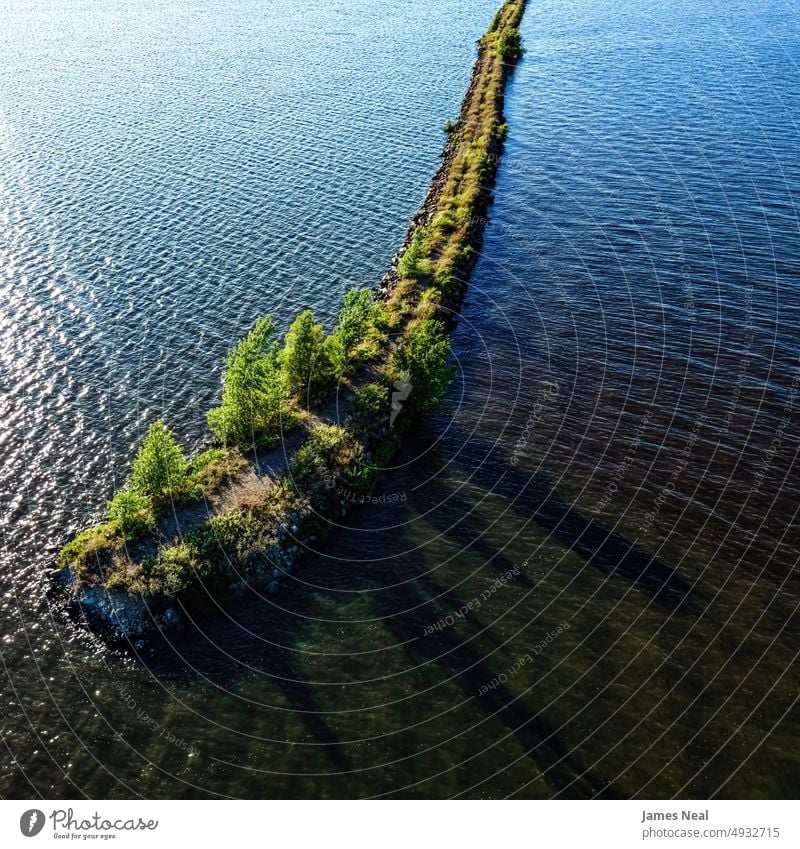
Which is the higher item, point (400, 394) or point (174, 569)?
point (400, 394)

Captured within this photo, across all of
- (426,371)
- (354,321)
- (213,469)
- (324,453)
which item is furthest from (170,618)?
(354,321)

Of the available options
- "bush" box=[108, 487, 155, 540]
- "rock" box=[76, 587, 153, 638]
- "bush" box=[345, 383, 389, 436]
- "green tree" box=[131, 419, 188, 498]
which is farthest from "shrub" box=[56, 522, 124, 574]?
"bush" box=[345, 383, 389, 436]

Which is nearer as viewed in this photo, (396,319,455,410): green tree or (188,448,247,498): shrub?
(188,448,247,498): shrub

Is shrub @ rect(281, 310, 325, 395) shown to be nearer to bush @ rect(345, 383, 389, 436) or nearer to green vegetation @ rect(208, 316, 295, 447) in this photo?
green vegetation @ rect(208, 316, 295, 447)

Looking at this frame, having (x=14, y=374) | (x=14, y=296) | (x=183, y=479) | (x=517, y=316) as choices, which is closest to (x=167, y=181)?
(x=14, y=296)

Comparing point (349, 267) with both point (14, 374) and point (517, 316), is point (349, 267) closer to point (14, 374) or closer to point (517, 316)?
point (517, 316)

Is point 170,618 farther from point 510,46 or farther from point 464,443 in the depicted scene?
point 510,46
